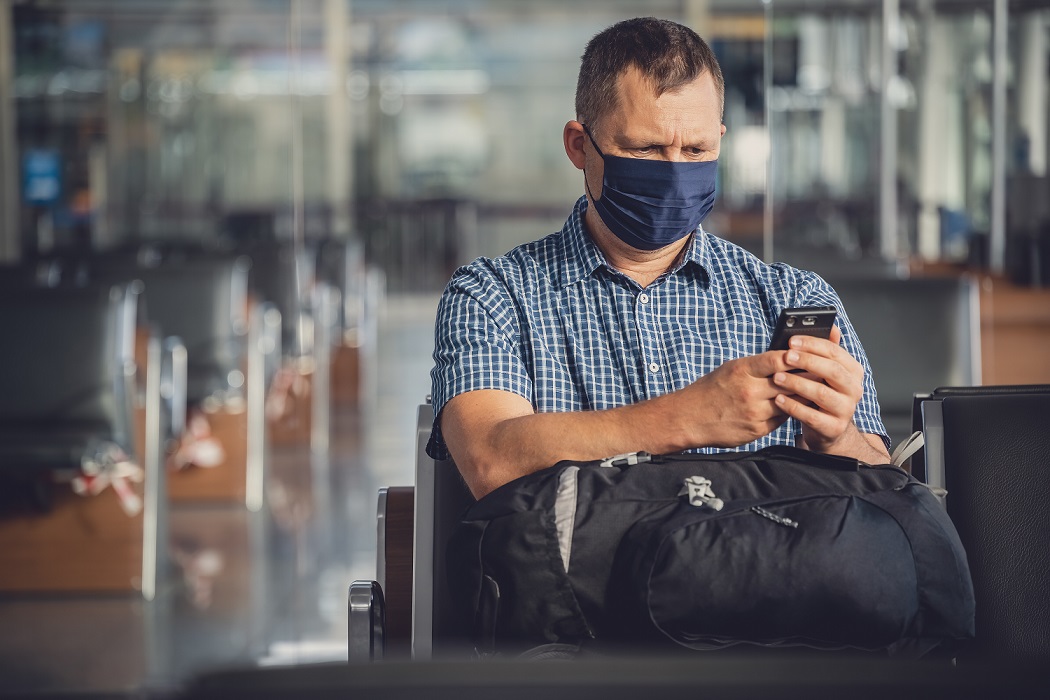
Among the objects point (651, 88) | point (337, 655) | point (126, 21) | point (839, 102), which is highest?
point (126, 21)

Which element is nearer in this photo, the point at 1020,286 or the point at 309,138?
the point at 1020,286

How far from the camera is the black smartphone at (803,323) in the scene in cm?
133

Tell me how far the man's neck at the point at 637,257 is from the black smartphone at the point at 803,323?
1.23 ft

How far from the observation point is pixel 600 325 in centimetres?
165

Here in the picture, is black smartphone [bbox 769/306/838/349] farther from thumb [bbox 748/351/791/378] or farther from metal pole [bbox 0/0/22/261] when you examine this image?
metal pole [bbox 0/0/22/261]

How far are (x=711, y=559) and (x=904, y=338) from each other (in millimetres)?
2005

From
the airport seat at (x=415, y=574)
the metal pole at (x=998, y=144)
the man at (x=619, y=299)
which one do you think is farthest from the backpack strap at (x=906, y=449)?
the metal pole at (x=998, y=144)

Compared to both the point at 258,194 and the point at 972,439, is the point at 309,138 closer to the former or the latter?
the point at 258,194

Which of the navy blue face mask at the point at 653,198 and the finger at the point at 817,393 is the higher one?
the navy blue face mask at the point at 653,198

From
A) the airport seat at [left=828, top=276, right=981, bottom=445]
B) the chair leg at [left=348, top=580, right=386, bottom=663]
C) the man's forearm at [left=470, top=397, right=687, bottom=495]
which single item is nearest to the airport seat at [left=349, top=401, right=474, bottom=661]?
the chair leg at [left=348, top=580, right=386, bottom=663]

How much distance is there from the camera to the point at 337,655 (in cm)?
329

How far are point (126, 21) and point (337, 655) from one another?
35.0ft

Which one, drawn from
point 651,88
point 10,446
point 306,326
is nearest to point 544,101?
point 306,326

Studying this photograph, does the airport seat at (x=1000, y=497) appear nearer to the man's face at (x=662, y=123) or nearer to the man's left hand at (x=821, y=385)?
the man's left hand at (x=821, y=385)
